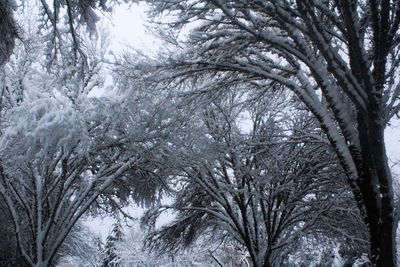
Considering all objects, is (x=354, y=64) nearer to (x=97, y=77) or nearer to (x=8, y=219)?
(x=97, y=77)

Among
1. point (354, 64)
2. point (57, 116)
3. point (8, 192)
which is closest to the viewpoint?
point (354, 64)

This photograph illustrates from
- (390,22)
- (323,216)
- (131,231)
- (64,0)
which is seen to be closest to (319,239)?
(323,216)

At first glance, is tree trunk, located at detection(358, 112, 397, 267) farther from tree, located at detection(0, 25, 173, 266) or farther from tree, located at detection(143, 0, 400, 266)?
tree, located at detection(0, 25, 173, 266)

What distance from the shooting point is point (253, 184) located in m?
8.67

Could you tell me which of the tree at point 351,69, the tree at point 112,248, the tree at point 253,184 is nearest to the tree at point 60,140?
the tree at point 253,184

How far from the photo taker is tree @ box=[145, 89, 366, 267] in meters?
8.34

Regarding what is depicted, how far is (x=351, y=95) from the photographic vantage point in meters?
4.60

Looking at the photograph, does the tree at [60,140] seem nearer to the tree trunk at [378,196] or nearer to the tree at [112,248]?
the tree trunk at [378,196]

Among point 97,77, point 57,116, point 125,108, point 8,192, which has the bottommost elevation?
point 8,192

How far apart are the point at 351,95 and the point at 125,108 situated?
4.22m

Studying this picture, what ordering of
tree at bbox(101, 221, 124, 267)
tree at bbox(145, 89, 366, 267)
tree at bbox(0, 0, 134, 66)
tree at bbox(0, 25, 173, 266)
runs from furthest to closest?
tree at bbox(101, 221, 124, 267)
tree at bbox(145, 89, 366, 267)
tree at bbox(0, 25, 173, 266)
tree at bbox(0, 0, 134, 66)

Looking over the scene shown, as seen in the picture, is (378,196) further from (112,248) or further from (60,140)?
(112,248)

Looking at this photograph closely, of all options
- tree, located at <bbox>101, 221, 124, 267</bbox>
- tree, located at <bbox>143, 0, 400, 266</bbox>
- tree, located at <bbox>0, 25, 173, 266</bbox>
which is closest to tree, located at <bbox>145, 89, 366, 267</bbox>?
tree, located at <bbox>0, 25, 173, 266</bbox>

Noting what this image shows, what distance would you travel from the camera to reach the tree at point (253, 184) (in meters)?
8.34
